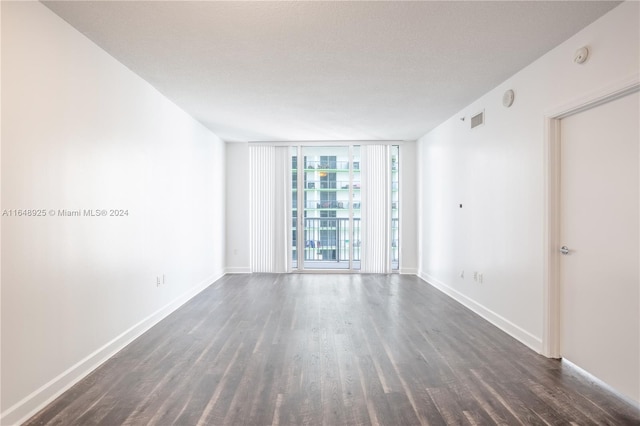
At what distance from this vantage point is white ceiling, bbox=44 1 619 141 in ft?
7.04

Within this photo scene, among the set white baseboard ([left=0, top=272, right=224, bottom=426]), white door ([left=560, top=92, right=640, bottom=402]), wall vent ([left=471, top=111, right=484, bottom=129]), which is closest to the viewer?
white baseboard ([left=0, top=272, right=224, bottom=426])

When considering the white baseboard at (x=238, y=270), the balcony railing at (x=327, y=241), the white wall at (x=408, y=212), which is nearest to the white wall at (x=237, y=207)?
the white baseboard at (x=238, y=270)

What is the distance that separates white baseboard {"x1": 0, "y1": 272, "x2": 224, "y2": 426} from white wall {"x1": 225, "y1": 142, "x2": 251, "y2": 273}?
2672mm

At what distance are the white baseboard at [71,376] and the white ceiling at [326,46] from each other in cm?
243

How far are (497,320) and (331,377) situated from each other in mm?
2083

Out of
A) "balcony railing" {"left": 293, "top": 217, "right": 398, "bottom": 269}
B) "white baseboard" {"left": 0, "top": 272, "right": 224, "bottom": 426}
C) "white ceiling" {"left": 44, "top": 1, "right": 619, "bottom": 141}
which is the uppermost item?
"white ceiling" {"left": 44, "top": 1, "right": 619, "bottom": 141}

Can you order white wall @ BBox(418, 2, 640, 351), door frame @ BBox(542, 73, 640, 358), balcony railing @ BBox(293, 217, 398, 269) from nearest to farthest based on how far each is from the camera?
white wall @ BBox(418, 2, 640, 351) → door frame @ BBox(542, 73, 640, 358) → balcony railing @ BBox(293, 217, 398, 269)

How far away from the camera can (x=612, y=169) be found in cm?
222

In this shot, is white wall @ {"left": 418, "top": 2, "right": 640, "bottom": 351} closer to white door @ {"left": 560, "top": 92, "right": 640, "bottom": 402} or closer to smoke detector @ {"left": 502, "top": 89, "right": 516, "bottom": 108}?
smoke detector @ {"left": 502, "top": 89, "right": 516, "bottom": 108}

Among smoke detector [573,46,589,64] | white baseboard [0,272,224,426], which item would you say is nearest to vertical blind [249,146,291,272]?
white baseboard [0,272,224,426]

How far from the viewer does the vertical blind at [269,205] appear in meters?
6.43

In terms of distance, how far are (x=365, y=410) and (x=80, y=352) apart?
209cm

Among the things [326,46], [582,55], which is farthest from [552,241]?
[326,46]

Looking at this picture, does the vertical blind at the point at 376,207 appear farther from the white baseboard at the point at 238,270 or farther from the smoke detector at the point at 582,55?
the smoke detector at the point at 582,55
